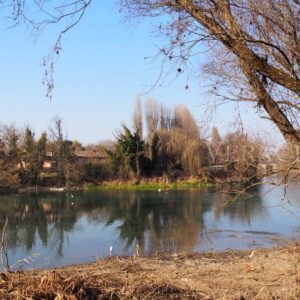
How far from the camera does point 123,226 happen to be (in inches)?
779

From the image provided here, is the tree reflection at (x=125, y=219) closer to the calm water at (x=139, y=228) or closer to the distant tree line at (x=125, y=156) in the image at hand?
the calm water at (x=139, y=228)

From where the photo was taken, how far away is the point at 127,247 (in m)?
14.7

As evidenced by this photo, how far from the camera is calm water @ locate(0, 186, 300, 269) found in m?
13.9

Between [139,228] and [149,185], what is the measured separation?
86.8ft

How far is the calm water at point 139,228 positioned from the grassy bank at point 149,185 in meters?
14.7

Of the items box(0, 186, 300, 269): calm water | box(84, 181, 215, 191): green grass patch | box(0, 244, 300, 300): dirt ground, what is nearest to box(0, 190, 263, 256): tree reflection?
box(0, 186, 300, 269): calm water

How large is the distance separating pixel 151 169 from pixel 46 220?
26.4 metres

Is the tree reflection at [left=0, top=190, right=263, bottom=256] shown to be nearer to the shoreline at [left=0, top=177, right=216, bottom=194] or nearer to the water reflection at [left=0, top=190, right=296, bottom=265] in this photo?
the water reflection at [left=0, top=190, right=296, bottom=265]

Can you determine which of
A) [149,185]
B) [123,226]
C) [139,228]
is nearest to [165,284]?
[139,228]

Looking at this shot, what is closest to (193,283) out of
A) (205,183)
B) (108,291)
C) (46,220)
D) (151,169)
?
(108,291)

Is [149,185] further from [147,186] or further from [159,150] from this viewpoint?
[159,150]

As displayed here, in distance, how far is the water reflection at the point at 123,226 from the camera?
14.5 metres

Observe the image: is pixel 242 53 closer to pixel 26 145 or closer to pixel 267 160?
pixel 267 160

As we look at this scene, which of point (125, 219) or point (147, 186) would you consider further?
point (147, 186)
